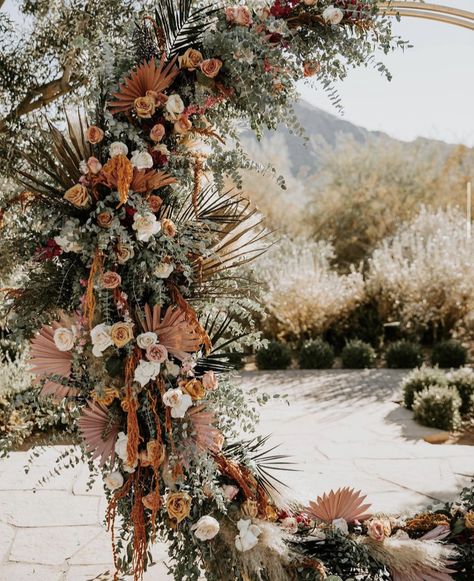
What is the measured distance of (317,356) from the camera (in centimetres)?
910

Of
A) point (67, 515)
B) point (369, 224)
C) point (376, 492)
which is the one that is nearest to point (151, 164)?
point (67, 515)

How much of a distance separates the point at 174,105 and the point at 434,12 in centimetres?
138

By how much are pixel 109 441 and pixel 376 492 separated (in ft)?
7.93

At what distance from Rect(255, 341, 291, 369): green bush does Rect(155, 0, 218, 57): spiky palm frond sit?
7.12 meters

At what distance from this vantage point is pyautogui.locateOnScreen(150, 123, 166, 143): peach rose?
2250 millimetres

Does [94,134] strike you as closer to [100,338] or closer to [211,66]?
[211,66]

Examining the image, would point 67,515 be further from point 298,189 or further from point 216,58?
point 298,189

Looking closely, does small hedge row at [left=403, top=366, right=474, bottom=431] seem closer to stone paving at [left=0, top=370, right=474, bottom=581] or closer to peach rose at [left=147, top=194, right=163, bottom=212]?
stone paving at [left=0, top=370, right=474, bottom=581]

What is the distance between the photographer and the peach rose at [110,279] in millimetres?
2145

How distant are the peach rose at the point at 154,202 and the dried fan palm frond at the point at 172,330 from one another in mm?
356

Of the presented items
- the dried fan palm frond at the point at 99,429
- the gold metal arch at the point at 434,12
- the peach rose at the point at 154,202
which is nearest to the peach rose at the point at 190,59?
the peach rose at the point at 154,202

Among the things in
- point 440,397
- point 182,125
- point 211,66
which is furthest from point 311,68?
point 440,397

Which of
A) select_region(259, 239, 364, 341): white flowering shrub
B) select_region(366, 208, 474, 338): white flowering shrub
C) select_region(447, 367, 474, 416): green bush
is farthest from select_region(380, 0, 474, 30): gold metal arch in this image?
select_region(366, 208, 474, 338): white flowering shrub

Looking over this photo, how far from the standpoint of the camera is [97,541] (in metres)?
3.33
